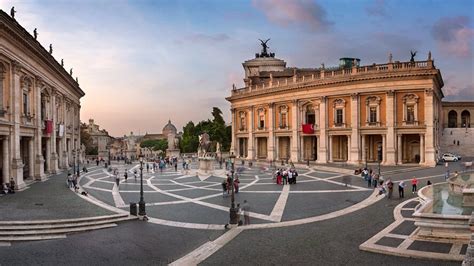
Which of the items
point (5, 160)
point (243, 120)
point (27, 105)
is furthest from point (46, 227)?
point (243, 120)

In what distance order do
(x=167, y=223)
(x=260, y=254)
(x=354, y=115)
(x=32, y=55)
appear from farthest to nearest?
1. (x=354, y=115)
2. (x=32, y=55)
3. (x=167, y=223)
4. (x=260, y=254)

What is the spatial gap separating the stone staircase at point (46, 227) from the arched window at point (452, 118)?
80.0 metres

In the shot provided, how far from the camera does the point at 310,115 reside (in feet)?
169

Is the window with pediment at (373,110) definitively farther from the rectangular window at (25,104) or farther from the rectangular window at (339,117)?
the rectangular window at (25,104)

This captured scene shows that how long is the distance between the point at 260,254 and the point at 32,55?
26.1 m

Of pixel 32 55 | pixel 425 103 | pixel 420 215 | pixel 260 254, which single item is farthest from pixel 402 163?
pixel 32 55

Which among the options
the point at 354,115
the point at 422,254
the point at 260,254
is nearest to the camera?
the point at 422,254

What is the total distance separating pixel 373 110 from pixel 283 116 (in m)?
13.3

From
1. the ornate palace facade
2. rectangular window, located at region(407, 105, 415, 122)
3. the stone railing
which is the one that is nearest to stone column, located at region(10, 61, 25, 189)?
the ornate palace facade

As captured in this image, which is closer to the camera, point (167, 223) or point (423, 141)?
point (167, 223)

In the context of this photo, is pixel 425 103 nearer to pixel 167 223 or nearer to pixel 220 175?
pixel 220 175

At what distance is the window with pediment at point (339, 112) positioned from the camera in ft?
154

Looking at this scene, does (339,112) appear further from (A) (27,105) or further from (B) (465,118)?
(B) (465,118)

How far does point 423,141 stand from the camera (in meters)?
42.2
